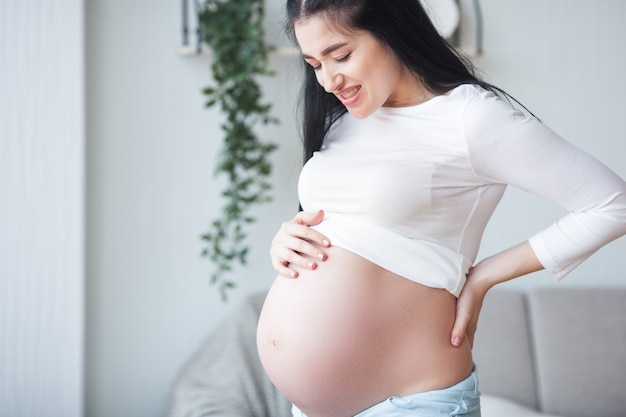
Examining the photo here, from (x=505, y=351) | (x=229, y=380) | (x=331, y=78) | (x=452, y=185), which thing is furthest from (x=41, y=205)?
(x=505, y=351)

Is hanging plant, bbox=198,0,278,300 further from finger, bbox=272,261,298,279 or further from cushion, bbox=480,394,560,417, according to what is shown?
finger, bbox=272,261,298,279

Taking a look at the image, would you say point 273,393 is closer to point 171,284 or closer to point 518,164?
point 171,284

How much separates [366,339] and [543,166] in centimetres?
35

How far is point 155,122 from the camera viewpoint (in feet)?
7.33

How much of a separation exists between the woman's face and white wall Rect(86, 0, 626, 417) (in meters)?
1.27

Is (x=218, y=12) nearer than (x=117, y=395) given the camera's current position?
Yes

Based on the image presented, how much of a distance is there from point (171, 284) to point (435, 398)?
1.46 m

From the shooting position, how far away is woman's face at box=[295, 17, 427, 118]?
993mm

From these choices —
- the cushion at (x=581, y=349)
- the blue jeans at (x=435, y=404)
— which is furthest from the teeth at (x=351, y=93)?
the cushion at (x=581, y=349)

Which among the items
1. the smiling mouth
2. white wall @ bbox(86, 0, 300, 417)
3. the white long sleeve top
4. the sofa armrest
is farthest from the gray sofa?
the smiling mouth

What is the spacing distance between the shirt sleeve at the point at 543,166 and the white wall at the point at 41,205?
1459 millimetres

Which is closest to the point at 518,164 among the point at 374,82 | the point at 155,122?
the point at 374,82

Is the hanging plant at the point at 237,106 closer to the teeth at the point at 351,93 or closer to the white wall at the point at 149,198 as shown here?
the white wall at the point at 149,198


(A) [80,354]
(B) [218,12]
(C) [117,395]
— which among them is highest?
(B) [218,12]
